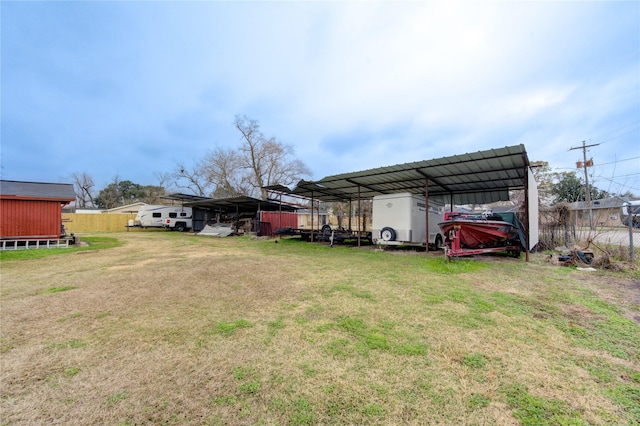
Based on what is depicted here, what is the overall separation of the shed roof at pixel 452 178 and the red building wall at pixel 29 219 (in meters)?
10.3

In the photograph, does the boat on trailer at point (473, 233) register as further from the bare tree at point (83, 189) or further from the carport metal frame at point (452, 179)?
the bare tree at point (83, 189)

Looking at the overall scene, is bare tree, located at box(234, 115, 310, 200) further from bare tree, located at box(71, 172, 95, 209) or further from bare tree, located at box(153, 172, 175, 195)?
bare tree, located at box(71, 172, 95, 209)

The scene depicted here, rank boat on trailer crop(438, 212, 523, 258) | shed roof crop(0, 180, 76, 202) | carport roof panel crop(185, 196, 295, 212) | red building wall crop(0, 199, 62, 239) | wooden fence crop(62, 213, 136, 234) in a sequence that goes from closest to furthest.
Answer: boat on trailer crop(438, 212, 523, 258)
red building wall crop(0, 199, 62, 239)
shed roof crop(0, 180, 76, 202)
carport roof panel crop(185, 196, 295, 212)
wooden fence crop(62, 213, 136, 234)

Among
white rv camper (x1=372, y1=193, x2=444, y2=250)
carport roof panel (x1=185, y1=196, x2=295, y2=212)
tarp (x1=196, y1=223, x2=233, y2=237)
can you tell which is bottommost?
tarp (x1=196, y1=223, x2=233, y2=237)

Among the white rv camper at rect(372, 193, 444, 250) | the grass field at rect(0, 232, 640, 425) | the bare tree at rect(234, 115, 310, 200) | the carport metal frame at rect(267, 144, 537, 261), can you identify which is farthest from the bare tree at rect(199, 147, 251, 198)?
the grass field at rect(0, 232, 640, 425)

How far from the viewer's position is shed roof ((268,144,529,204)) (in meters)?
7.75

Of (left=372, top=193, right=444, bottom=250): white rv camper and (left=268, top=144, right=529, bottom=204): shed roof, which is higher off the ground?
(left=268, top=144, right=529, bottom=204): shed roof

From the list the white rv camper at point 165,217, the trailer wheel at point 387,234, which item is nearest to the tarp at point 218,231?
the white rv camper at point 165,217

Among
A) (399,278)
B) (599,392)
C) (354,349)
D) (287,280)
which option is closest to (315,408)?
(354,349)

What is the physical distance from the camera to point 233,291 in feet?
15.6

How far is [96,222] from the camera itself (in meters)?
25.6

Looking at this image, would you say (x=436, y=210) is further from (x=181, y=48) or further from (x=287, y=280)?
(x=181, y=48)

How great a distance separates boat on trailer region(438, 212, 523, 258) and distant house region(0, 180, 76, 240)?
16547 millimetres

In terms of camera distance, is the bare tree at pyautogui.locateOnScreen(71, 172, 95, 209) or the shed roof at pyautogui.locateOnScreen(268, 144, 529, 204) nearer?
the shed roof at pyautogui.locateOnScreen(268, 144, 529, 204)
